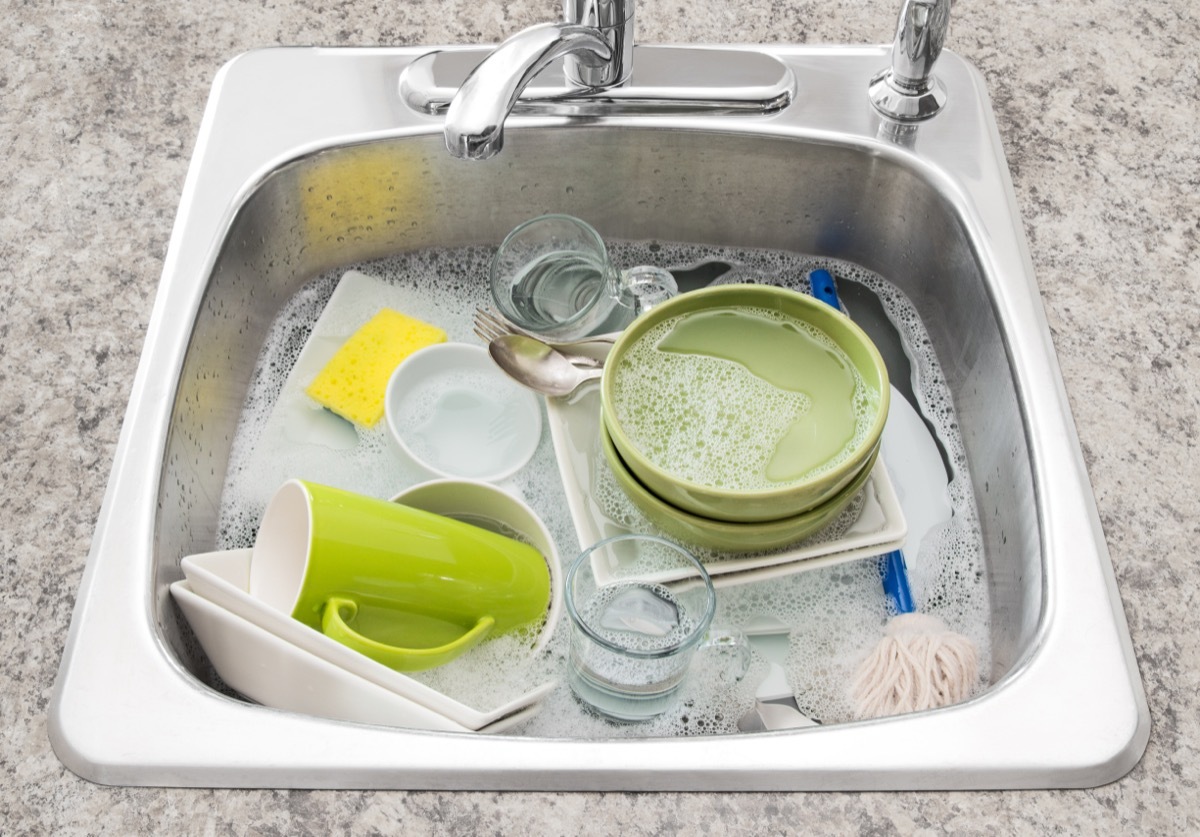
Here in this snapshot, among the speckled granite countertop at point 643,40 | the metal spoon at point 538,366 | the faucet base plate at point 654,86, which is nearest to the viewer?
the speckled granite countertop at point 643,40

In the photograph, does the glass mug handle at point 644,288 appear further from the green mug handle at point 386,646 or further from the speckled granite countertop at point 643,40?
the green mug handle at point 386,646

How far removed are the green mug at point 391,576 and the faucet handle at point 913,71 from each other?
0.50m

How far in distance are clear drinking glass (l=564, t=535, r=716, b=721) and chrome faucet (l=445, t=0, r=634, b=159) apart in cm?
28

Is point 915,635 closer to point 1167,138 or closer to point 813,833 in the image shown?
point 813,833

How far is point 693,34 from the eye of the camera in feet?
3.37

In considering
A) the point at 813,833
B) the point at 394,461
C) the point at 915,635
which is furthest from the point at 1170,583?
the point at 394,461

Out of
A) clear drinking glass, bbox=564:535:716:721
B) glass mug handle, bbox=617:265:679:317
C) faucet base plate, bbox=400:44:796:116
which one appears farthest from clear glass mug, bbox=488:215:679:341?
clear drinking glass, bbox=564:535:716:721

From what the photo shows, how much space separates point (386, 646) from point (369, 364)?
28 cm

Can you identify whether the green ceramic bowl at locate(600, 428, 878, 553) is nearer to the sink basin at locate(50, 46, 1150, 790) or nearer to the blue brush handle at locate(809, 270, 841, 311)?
the sink basin at locate(50, 46, 1150, 790)

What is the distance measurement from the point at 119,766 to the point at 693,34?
2.49ft

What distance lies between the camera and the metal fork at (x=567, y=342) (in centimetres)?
86

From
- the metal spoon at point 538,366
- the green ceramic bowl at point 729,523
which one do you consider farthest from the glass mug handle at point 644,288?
the green ceramic bowl at point 729,523

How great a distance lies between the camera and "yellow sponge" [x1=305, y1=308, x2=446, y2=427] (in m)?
0.88

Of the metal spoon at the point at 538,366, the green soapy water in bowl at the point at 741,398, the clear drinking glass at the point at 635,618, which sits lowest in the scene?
the clear drinking glass at the point at 635,618
